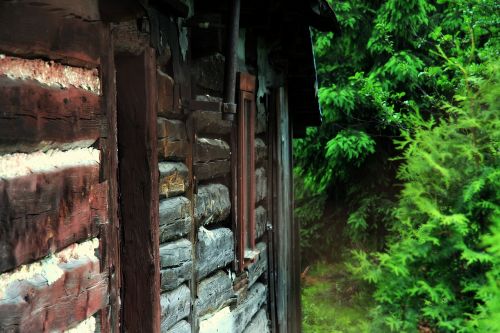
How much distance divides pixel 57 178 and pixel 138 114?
801mm

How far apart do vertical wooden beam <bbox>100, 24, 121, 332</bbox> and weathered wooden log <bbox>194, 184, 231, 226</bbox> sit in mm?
1048

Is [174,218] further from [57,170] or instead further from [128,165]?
[57,170]

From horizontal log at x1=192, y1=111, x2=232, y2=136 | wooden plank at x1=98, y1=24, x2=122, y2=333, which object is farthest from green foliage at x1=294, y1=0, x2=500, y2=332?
horizontal log at x1=192, y1=111, x2=232, y2=136

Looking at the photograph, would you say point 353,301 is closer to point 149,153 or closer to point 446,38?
point 446,38

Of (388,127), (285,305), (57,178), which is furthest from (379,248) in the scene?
(57,178)

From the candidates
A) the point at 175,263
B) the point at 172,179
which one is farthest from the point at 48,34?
the point at 175,263

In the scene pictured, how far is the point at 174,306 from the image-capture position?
257cm

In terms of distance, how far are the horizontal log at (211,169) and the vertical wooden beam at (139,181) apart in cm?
66

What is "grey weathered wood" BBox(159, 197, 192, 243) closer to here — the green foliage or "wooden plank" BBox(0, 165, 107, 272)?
"wooden plank" BBox(0, 165, 107, 272)

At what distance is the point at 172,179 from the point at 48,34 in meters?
1.21

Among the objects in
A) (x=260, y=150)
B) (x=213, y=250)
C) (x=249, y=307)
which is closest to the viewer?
(x=213, y=250)

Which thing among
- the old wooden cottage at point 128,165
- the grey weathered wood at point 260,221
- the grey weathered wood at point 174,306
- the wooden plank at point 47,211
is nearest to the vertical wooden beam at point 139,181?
the old wooden cottage at point 128,165

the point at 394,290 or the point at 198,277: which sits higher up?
the point at 198,277

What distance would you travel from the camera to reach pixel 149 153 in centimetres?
226
